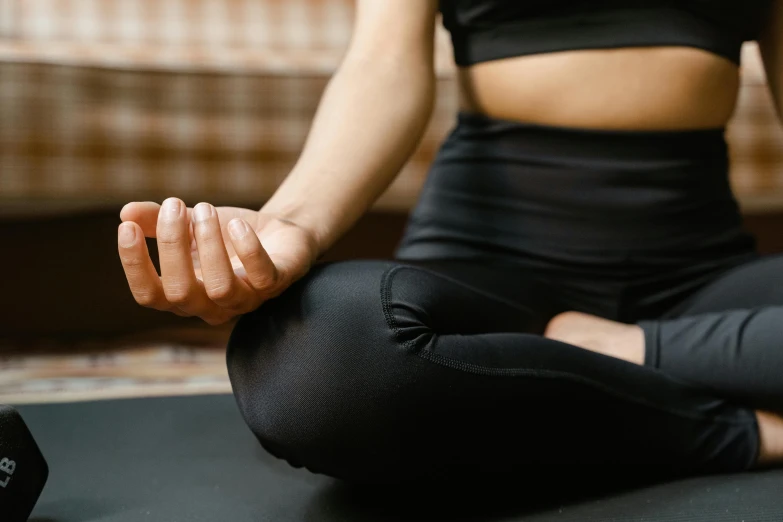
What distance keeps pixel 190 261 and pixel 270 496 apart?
0.25 meters

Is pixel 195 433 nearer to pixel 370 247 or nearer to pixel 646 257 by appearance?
pixel 646 257

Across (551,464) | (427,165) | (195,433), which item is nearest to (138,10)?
(427,165)

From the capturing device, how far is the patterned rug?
91 centimetres

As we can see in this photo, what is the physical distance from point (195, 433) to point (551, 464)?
0.39m

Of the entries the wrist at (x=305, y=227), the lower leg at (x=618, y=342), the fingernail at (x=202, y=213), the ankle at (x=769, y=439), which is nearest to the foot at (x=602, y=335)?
the lower leg at (x=618, y=342)

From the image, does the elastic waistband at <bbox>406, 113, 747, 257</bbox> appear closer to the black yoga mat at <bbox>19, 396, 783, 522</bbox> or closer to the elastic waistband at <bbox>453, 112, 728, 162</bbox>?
the elastic waistband at <bbox>453, 112, 728, 162</bbox>

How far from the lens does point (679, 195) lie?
689mm

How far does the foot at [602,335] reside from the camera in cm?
60

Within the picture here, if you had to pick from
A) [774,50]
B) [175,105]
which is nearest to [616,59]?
[774,50]

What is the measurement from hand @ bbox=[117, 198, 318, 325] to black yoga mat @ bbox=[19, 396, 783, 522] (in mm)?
191

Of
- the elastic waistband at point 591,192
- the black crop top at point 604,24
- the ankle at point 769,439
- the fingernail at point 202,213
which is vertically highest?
the black crop top at point 604,24

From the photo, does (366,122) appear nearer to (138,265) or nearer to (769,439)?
(138,265)

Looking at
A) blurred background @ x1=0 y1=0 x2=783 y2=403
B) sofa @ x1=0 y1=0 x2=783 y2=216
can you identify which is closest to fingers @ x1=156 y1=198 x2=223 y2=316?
blurred background @ x1=0 y1=0 x2=783 y2=403

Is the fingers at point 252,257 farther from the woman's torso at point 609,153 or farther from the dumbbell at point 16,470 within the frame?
the woman's torso at point 609,153
